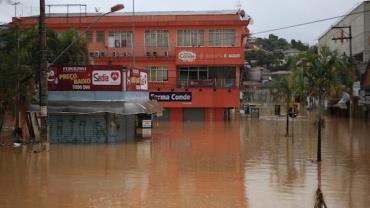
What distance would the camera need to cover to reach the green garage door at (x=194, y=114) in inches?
2432

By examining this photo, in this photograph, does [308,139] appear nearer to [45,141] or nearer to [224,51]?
[45,141]

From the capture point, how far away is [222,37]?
6291cm

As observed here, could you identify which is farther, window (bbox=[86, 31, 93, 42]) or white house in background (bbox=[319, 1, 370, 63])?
white house in background (bbox=[319, 1, 370, 63])

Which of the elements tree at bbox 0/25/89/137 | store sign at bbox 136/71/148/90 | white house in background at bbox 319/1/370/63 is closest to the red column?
white house in background at bbox 319/1/370/63

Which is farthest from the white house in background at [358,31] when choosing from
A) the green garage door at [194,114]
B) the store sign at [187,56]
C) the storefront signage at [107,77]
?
the storefront signage at [107,77]

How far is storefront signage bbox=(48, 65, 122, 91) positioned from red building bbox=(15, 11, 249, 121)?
94.5 ft

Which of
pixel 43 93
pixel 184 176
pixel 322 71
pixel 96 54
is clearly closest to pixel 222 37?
pixel 96 54

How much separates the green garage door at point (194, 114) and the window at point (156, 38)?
7734mm

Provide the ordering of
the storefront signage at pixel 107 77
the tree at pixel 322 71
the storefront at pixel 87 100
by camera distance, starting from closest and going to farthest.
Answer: the tree at pixel 322 71, the storefront at pixel 87 100, the storefront signage at pixel 107 77

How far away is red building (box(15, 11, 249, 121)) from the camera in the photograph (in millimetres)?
61281

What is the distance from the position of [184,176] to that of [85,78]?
14.9m

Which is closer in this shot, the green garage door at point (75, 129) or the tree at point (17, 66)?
the tree at point (17, 66)

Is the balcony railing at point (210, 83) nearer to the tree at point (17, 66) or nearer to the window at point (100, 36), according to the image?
the window at point (100, 36)

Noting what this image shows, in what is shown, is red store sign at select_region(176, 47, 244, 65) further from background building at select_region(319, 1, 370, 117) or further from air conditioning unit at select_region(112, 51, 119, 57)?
background building at select_region(319, 1, 370, 117)
